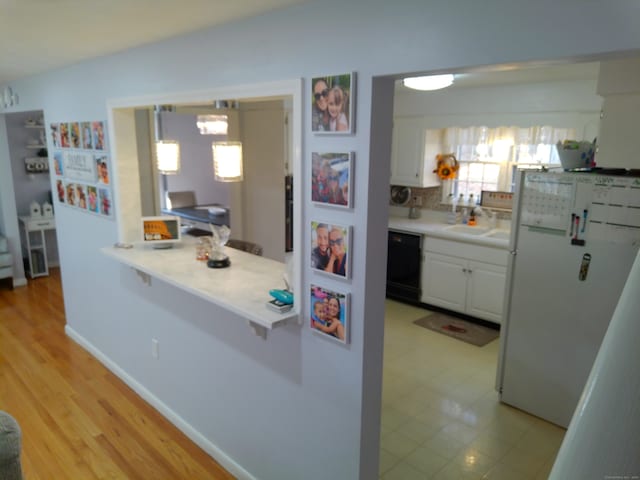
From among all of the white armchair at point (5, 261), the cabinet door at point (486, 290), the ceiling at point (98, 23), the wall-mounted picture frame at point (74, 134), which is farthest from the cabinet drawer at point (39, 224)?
the cabinet door at point (486, 290)

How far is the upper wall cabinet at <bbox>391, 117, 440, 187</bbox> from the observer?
16.7ft

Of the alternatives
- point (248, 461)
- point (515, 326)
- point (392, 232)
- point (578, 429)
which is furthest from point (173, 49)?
point (392, 232)

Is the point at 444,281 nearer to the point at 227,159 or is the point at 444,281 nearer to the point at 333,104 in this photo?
the point at 227,159

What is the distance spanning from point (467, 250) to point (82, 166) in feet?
11.4

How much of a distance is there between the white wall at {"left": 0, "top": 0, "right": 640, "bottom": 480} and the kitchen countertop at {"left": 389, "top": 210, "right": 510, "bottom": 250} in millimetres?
2797

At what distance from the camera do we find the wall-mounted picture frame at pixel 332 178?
173 centimetres

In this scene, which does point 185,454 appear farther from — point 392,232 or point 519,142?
point 519,142

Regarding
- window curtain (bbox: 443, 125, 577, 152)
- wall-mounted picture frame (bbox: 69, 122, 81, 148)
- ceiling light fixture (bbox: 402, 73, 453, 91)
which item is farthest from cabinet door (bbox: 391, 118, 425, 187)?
wall-mounted picture frame (bbox: 69, 122, 81, 148)

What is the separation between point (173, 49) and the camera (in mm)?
2449

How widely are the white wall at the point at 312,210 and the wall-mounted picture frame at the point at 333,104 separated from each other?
A: 1.2 inches

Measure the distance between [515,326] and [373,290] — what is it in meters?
1.84

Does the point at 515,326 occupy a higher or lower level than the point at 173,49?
lower

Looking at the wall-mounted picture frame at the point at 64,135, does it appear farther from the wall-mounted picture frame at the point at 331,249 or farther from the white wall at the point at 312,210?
the wall-mounted picture frame at the point at 331,249

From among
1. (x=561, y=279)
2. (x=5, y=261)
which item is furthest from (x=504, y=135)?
(x=5, y=261)
